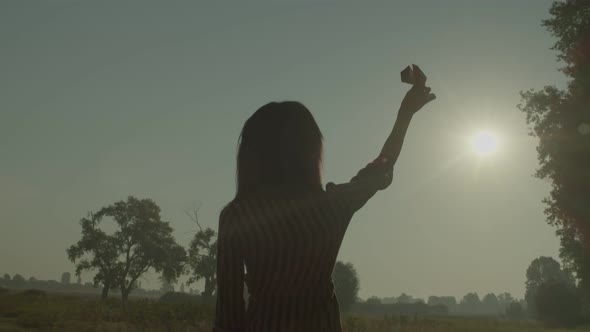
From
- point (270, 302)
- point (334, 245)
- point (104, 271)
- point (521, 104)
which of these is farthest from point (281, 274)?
point (104, 271)

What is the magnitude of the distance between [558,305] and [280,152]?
186ft

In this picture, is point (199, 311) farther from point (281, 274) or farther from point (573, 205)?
point (281, 274)

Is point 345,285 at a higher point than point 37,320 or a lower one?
higher

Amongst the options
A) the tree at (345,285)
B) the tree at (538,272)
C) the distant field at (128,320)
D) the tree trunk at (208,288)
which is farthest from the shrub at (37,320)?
the tree at (538,272)

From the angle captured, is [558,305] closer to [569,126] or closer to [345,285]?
[345,285]

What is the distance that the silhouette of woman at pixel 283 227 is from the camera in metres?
1.79

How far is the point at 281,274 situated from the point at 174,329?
15.9m

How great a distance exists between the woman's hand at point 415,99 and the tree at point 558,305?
171 feet

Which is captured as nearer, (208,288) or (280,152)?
(280,152)

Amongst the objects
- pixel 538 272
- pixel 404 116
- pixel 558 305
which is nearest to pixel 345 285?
pixel 558 305

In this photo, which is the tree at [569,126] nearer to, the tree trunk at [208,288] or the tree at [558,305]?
the tree at [558,305]

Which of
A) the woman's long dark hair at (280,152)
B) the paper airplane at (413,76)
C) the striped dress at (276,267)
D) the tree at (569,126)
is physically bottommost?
the striped dress at (276,267)

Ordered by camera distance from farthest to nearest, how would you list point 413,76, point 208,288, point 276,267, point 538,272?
point 538,272 < point 208,288 < point 413,76 < point 276,267

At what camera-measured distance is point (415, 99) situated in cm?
225
